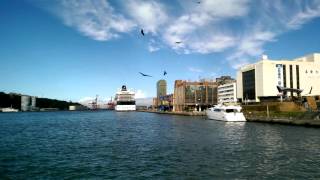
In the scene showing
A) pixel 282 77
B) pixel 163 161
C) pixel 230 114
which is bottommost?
pixel 163 161

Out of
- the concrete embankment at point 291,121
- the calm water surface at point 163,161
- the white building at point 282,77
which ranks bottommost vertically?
the calm water surface at point 163,161

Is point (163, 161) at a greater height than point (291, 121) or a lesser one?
lesser

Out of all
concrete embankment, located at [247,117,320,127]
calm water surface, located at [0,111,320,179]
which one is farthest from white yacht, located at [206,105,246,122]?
calm water surface, located at [0,111,320,179]

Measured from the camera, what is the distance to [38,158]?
3931 centimetres

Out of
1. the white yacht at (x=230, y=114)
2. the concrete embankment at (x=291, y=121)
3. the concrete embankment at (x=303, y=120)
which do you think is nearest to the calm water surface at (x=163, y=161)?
the concrete embankment at (x=291, y=121)

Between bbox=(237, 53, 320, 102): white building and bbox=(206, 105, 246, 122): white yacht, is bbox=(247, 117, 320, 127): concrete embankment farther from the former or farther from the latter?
bbox=(237, 53, 320, 102): white building

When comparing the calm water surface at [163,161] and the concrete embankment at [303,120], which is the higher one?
the concrete embankment at [303,120]

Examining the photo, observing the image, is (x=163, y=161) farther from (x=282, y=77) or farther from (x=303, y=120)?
(x=282, y=77)

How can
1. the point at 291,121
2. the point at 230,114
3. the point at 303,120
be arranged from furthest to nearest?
the point at 230,114 < the point at 291,121 < the point at 303,120

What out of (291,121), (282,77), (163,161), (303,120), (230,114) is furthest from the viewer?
(282,77)

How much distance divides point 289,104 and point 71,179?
115009 mm

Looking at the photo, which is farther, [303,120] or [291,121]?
[291,121]

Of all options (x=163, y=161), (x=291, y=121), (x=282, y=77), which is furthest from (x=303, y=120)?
(x=282, y=77)

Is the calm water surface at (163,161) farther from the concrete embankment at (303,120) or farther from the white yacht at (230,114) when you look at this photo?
the white yacht at (230,114)
